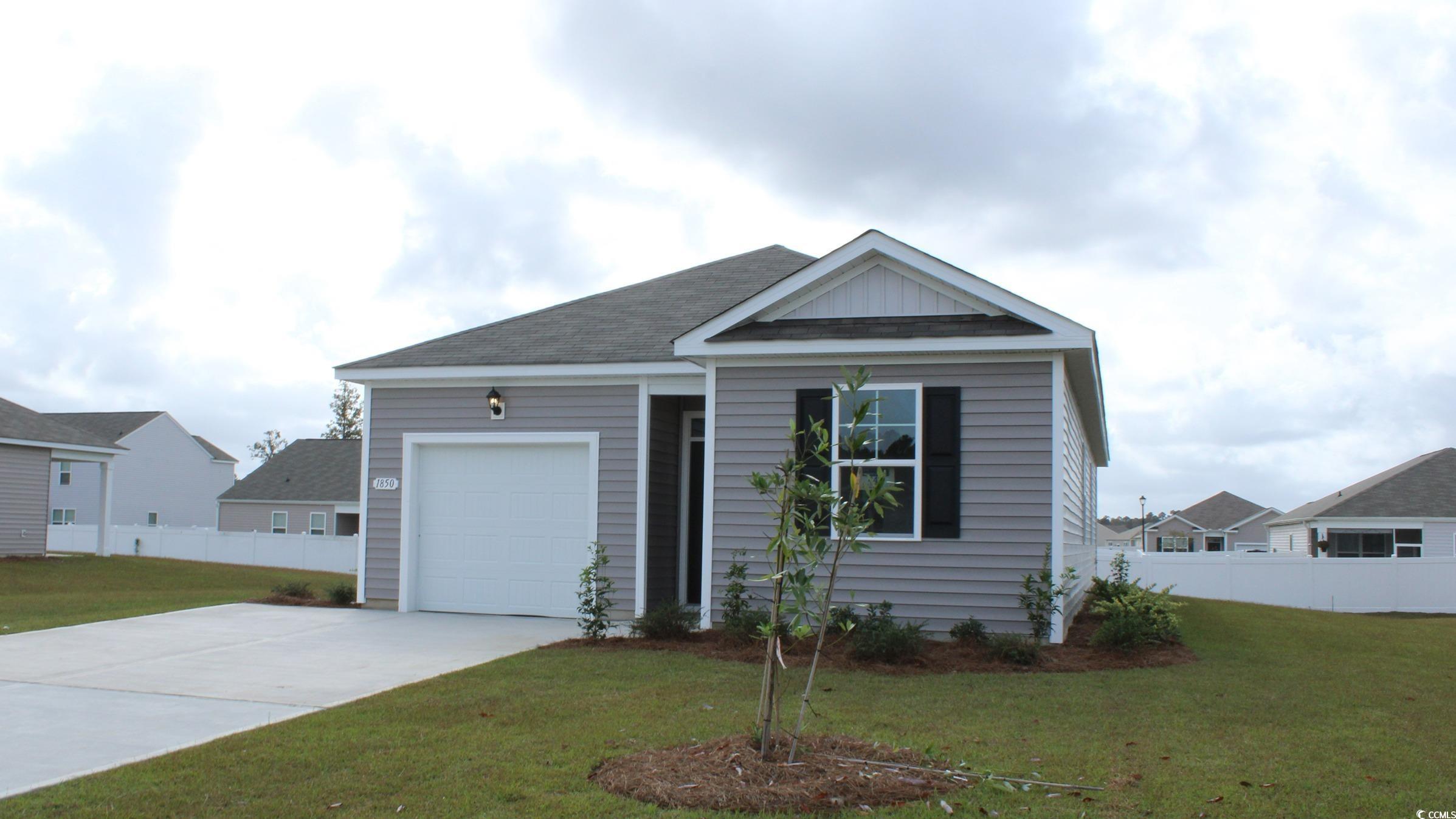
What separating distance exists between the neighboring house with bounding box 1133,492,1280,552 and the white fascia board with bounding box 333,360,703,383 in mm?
47466

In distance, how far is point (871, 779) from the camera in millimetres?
4957

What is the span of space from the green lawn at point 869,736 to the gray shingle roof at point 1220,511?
165 feet

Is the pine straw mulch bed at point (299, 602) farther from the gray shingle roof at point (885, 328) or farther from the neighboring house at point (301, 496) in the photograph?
the neighboring house at point (301, 496)

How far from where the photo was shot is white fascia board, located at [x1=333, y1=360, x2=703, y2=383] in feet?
37.9

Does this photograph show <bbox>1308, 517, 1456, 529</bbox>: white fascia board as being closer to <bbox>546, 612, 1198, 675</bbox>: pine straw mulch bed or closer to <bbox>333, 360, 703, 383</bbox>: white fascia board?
<bbox>546, 612, 1198, 675</bbox>: pine straw mulch bed

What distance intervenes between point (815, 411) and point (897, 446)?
904 mm

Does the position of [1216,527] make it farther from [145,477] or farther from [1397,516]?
[145,477]

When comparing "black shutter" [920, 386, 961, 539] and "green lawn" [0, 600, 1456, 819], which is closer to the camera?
"green lawn" [0, 600, 1456, 819]

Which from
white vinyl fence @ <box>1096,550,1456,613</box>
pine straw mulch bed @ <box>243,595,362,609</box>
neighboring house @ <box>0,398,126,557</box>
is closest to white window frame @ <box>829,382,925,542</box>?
pine straw mulch bed @ <box>243,595,362,609</box>

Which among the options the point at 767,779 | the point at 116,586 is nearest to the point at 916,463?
the point at 767,779

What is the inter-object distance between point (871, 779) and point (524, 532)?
7862 mm

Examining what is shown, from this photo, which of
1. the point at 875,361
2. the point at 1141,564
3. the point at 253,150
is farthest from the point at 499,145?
the point at 1141,564

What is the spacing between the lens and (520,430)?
478 inches

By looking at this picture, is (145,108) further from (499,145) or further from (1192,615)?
(1192,615)
